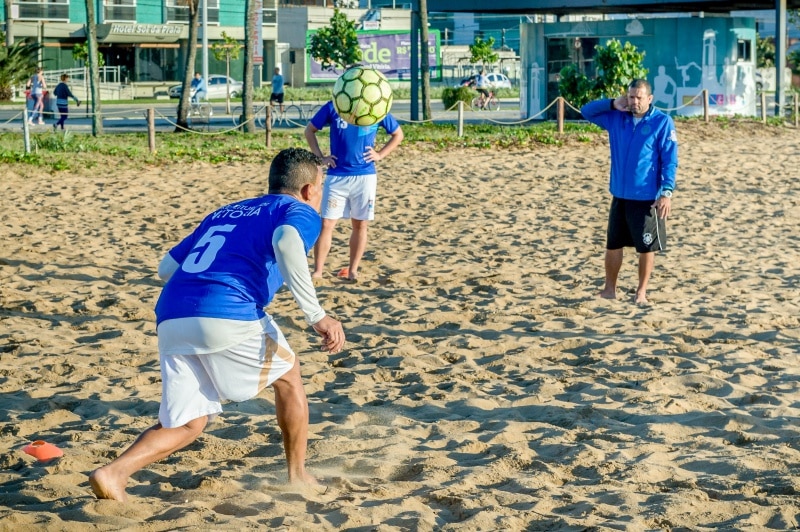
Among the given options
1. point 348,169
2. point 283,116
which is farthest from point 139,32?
point 348,169

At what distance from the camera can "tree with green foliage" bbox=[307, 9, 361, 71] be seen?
5350cm

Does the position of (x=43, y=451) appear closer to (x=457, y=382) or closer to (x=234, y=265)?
(x=234, y=265)

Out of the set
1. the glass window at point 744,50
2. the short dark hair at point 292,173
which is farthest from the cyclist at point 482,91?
the short dark hair at point 292,173

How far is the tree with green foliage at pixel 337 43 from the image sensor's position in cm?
5350

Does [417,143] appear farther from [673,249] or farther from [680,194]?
[673,249]

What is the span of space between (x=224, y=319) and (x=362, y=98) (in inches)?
184

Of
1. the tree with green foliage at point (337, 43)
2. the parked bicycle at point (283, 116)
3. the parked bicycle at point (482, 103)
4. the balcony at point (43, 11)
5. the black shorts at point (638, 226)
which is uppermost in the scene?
the balcony at point (43, 11)

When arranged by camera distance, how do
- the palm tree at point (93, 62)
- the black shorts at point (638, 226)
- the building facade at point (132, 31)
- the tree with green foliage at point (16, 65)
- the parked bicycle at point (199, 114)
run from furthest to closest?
→ the building facade at point (132, 31) → the tree with green foliage at point (16, 65) → the parked bicycle at point (199, 114) → the palm tree at point (93, 62) → the black shorts at point (638, 226)

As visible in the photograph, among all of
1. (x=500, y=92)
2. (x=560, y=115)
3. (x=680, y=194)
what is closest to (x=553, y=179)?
(x=680, y=194)

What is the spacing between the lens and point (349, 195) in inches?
363

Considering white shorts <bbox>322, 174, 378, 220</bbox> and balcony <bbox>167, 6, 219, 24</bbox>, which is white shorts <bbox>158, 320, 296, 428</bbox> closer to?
white shorts <bbox>322, 174, 378, 220</bbox>

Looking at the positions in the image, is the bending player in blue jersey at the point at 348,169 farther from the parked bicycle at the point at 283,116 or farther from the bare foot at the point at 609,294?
the parked bicycle at the point at 283,116

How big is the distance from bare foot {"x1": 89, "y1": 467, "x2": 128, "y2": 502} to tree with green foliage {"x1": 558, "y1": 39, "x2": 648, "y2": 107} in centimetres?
2428

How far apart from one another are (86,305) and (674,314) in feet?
14.8
